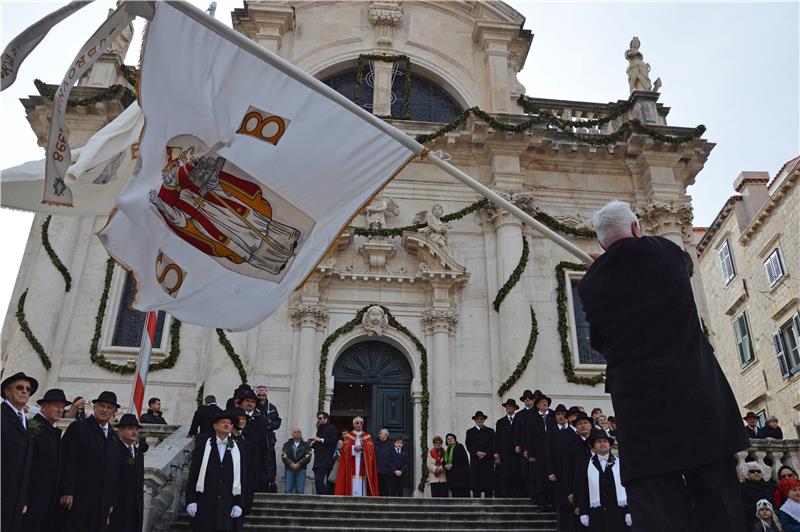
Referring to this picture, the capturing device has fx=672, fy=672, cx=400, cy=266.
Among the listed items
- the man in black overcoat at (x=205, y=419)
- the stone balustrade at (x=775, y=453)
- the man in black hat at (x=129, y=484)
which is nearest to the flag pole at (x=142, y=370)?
the man in black overcoat at (x=205, y=419)

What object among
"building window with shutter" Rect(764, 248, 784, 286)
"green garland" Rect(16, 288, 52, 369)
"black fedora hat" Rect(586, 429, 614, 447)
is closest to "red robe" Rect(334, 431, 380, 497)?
"black fedora hat" Rect(586, 429, 614, 447)

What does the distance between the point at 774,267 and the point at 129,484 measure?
945 inches

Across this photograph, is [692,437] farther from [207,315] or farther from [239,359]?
[239,359]

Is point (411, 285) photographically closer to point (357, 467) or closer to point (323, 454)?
point (323, 454)

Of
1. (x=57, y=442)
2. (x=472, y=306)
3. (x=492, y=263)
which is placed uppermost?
(x=492, y=263)

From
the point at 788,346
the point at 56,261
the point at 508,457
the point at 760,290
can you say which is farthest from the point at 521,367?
the point at 760,290

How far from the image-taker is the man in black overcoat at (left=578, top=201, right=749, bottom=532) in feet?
9.32

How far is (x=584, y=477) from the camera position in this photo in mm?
9133

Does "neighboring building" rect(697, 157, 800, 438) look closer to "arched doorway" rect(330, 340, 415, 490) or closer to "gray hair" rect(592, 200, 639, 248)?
"arched doorway" rect(330, 340, 415, 490)

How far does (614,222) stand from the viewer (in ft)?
11.4

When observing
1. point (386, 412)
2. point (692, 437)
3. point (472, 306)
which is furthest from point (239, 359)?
point (692, 437)

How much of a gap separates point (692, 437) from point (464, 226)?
51.1 ft

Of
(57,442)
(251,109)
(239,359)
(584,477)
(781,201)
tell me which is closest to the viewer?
(251,109)

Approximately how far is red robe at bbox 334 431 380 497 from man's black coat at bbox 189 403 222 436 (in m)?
3.20
